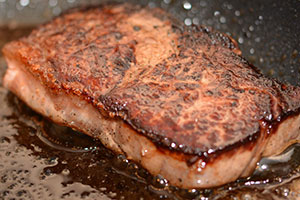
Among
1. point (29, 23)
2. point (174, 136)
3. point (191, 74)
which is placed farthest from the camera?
point (29, 23)

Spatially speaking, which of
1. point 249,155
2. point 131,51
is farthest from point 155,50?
point 249,155

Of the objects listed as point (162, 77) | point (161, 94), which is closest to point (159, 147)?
point (161, 94)

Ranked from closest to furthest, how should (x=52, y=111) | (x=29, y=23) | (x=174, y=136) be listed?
(x=174, y=136) → (x=52, y=111) → (x=29, y=23)

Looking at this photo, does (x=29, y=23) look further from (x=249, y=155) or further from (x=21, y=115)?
(x=249, y=155)

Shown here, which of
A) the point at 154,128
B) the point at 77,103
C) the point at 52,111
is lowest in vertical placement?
the point at 52,111

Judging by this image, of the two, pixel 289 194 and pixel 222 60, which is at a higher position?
pixel 222 60
